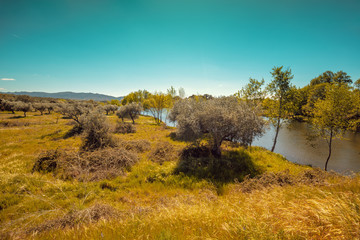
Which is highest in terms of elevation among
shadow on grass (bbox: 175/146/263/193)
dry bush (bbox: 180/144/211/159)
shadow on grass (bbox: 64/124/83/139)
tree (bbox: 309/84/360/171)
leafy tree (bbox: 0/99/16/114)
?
tree (bbox: 309/84/360/171)

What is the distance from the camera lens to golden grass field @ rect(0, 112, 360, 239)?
2908mm

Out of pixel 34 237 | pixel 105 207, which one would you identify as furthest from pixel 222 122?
pixel 34 237

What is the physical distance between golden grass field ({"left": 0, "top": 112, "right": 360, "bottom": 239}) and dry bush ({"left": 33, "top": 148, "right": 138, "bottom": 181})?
2.28ft

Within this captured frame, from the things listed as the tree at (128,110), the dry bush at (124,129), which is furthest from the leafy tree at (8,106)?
the dry bush at (124,129)

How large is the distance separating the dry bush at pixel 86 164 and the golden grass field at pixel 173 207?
694 millimetres

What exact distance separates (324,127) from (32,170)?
28852 mm

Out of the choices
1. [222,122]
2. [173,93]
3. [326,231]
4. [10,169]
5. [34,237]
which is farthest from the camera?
[173,93]

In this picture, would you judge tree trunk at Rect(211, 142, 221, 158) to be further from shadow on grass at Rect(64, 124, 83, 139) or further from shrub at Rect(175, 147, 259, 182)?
shadow on grass at Rect(64, 124, 83, 139)

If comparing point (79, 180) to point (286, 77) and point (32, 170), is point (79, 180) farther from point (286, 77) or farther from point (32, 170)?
point (286, 77)

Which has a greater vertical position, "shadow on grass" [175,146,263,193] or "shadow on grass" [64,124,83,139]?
"shadow on grass" [175,146,263,193]

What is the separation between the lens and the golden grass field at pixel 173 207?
9.54ft

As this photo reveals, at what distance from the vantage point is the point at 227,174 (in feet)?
33.1

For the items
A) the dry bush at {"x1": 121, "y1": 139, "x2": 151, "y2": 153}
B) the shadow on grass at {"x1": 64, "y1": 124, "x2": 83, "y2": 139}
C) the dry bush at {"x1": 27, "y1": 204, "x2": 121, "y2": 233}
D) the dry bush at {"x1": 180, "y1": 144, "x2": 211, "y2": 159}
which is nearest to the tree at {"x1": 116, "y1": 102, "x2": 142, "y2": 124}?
the shadow on grass at {"x1": 64, "y1": 124, "x2": 83, "y2": 139}

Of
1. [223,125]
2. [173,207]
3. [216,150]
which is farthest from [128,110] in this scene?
[173,207]
